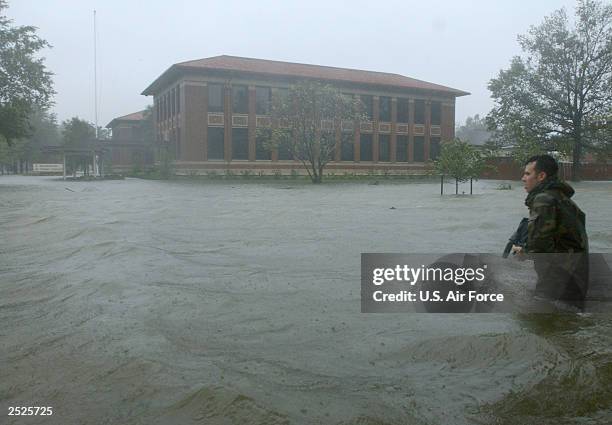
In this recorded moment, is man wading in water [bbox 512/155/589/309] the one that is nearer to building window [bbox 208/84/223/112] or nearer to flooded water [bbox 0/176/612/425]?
flooded water [bbox 0/176/612/425]

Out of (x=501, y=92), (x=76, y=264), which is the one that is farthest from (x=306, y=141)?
(x=76, y=264)

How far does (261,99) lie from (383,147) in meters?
13.3

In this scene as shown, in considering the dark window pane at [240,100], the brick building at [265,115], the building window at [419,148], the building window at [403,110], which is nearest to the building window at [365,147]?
the brick building at [265,115]

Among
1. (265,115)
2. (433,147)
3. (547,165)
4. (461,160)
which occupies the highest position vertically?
(265,115)

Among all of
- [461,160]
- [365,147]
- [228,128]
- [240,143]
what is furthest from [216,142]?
[461,160]

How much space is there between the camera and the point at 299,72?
48.4m

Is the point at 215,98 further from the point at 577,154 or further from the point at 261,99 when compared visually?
the point at 577,154

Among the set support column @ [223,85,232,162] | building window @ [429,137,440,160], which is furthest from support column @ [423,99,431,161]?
support column @ [223,85,232,162]

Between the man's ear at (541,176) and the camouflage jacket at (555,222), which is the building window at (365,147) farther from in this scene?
the camouflage jacket at (555,222)

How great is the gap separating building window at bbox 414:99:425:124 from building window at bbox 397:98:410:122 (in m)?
1.07

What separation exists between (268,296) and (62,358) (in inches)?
82.3

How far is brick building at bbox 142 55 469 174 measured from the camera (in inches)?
1713

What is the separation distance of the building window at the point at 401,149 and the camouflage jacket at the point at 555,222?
50.0 m

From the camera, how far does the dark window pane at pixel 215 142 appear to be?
1745 inches
